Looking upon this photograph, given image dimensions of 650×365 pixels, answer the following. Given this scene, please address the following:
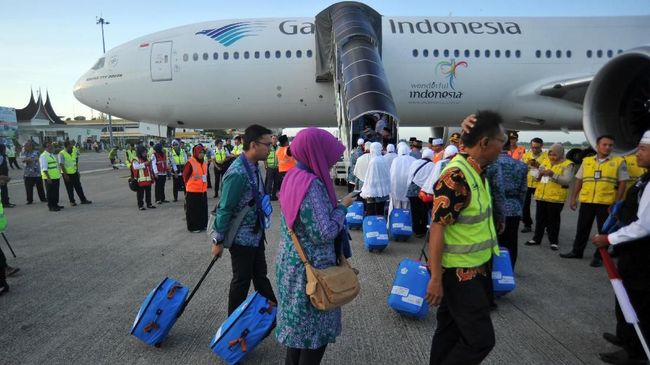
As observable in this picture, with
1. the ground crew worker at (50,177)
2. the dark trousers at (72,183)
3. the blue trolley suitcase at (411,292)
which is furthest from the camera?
the dark trousers at (72,183)

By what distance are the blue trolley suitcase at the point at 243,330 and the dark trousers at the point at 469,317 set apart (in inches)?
54.1

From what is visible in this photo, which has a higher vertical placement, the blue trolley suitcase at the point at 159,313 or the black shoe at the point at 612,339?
the blue trolley suitcase at the point at 159,313

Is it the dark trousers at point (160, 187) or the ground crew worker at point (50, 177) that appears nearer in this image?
the ground crew worker at point (50, 177)

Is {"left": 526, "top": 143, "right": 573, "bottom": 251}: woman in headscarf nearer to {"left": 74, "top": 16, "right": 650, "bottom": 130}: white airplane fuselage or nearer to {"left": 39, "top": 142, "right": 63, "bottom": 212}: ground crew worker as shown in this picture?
{"left": 74, "top": 16, "right": 650, "bottom": 130}: white airplane fuselage

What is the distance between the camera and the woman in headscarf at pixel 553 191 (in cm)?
598

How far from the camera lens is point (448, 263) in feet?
7.39

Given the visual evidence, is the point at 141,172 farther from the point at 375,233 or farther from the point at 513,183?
the point at 513,183

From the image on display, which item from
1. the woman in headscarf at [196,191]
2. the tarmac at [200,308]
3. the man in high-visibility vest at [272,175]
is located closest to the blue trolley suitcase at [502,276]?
the tarmac at [200,308]

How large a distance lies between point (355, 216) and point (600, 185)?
3.76 meters

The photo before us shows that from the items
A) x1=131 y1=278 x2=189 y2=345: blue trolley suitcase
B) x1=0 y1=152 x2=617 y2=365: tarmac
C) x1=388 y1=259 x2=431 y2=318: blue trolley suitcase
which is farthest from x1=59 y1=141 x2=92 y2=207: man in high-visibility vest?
x1=388 y1=259 x2=431 y2=318: blue trolley suitcase

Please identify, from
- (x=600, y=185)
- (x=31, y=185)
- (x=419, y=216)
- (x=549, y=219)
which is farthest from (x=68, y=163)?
(x=600, y=185)

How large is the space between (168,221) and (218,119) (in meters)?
5.68

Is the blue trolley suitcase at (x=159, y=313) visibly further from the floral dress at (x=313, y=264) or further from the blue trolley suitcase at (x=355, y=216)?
the blue trolley suitcase at (x=355, y=216)

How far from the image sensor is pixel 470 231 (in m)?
2.22
